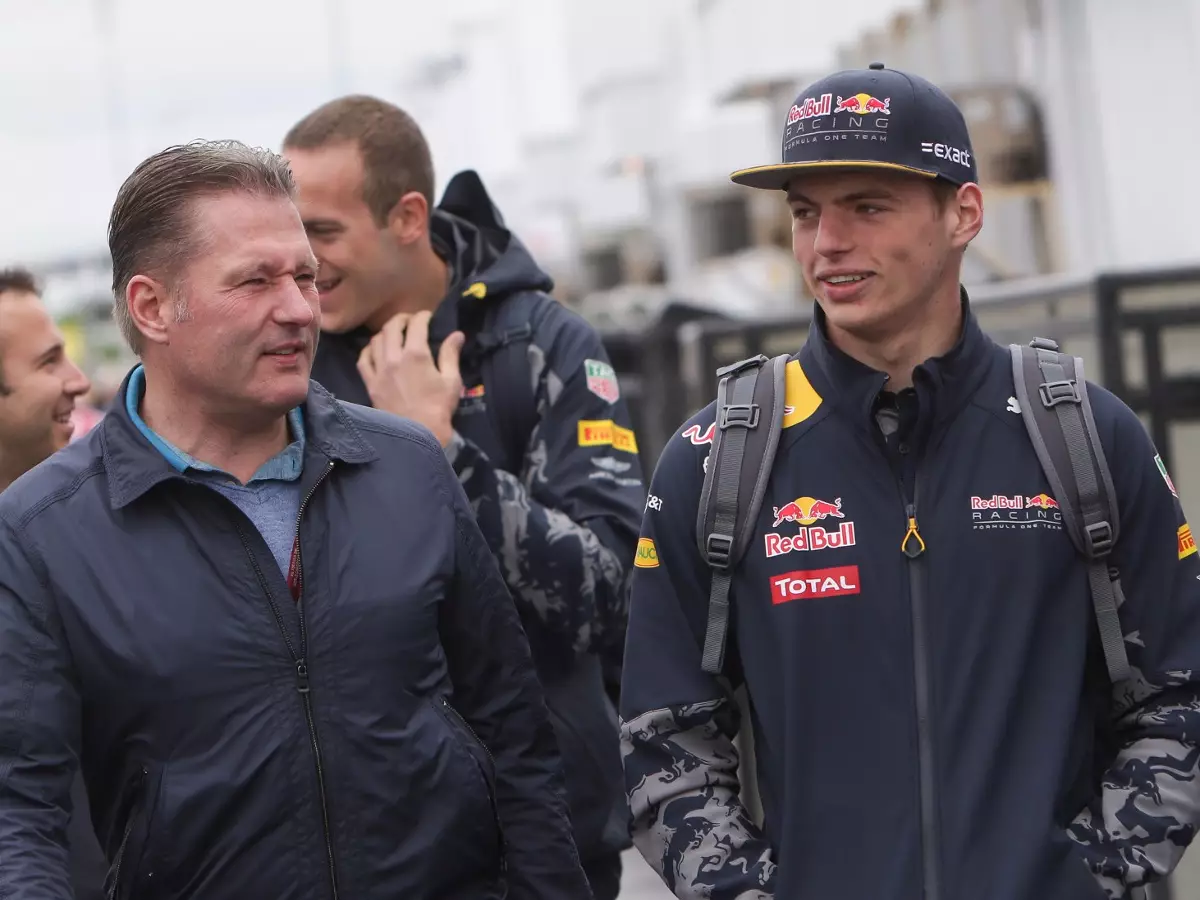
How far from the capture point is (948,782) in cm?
307

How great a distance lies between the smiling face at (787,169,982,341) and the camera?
10.7 ft

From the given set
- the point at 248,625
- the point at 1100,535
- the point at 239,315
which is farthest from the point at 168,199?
the point at 1100,535

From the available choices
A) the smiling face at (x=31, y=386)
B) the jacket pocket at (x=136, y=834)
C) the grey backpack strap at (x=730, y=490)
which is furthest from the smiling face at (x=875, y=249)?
the smiling face at (x=31, y=386)

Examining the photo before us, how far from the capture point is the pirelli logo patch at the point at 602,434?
14.0 feet

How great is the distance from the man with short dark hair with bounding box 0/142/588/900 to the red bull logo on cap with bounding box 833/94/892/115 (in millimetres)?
1024

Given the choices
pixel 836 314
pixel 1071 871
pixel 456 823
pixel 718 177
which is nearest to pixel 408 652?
pixel 456 823

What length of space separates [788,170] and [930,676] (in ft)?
3.03

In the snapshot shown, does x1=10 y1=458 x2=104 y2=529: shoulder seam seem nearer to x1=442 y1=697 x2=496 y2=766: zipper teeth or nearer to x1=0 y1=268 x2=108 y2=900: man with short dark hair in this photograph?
x1=442 y1=697 x2=496 y2=766: zipper teeth

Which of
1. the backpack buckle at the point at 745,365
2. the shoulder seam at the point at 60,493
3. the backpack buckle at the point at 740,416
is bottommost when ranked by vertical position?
the backpack buckle at the point at 740,416

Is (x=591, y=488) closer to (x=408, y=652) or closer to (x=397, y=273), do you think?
(x=397, y=273)

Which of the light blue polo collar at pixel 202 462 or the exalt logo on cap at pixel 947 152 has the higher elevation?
the exalt logo on cap at pixel 947 152

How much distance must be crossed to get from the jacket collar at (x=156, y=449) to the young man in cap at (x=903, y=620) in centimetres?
59

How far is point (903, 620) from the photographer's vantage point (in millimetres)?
3137

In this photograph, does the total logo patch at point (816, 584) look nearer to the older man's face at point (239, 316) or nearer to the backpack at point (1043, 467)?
the backpack at point (1043, 467)
